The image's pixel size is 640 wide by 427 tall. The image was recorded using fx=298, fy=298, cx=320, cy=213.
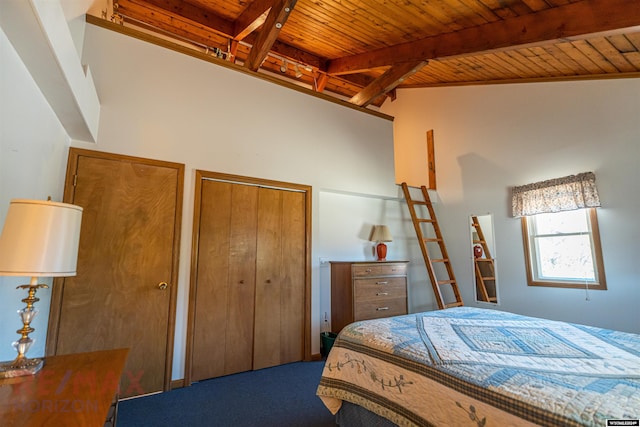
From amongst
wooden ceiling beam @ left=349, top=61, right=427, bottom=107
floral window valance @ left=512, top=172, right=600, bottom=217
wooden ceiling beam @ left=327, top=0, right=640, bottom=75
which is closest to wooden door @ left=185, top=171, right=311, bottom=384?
wooden ceiling beam @ left=349, top=61, right=427, bottom=107

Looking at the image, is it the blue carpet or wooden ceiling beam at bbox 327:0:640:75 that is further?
wooden ceiling beam at bbox 327:0:640:75

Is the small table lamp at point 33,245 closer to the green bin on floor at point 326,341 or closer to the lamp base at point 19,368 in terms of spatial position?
the lamp base at point 19,368

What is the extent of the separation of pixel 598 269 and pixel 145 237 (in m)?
4.37

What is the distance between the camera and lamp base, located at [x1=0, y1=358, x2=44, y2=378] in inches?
44.0

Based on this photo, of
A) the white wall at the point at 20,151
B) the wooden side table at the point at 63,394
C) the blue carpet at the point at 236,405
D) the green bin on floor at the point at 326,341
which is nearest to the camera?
the wooden side table at the point at 63,394

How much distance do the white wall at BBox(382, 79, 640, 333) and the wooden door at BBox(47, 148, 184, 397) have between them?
386 cm

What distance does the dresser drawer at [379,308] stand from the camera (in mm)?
3357

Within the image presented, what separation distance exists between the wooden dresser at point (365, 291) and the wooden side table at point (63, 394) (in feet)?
7.83

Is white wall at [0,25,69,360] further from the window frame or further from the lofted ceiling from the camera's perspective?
the window frame

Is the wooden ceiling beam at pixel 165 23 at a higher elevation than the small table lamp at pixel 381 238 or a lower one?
higher

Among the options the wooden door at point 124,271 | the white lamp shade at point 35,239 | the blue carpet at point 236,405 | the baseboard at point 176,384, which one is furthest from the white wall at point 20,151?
the baseboard at point 176,384

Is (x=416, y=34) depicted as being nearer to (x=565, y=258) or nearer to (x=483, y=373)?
(x=565, y=258)

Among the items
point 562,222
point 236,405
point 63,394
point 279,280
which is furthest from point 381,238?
point 63,394

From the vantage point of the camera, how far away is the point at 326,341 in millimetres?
3281
